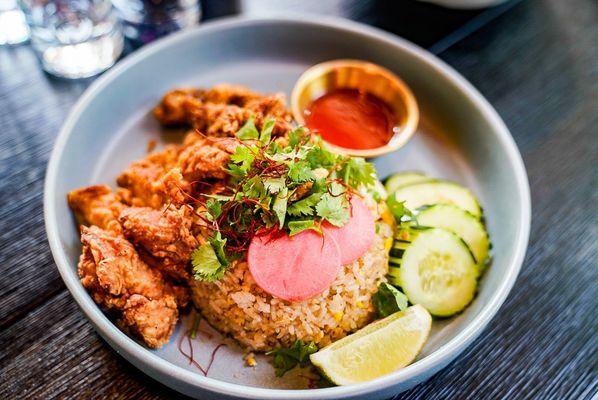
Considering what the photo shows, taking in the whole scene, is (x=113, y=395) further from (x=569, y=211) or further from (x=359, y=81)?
(x=569, y=211)

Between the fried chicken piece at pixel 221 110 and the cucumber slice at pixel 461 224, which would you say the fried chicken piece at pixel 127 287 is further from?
the cucumber slice at pixel 461 224

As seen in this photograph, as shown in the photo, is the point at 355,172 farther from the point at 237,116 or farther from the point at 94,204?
the point at 94,204

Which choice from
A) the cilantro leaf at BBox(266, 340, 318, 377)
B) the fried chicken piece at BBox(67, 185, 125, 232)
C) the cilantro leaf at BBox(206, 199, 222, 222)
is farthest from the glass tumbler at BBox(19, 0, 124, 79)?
the cilantro leaf at BBox(266, 340, 318, 377)

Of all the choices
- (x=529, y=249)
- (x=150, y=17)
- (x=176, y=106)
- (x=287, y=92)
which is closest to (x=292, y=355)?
(x=529, y=249)

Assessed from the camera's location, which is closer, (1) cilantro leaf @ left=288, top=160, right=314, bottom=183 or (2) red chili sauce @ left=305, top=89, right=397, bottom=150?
(1) cilantro leaf @ left=288, top=160, right=314, bottom=183

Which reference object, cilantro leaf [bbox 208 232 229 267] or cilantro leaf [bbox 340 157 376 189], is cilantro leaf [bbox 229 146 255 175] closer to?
cilantro leaf [bbox 208 232 229 267]

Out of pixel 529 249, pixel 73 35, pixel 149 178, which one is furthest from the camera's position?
pixel 73 35

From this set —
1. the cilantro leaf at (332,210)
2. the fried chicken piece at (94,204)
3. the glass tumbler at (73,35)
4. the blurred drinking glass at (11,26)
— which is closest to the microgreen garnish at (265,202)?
the cilantro leaf at (332,210)
